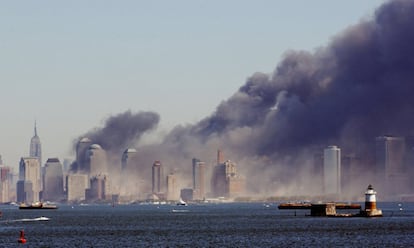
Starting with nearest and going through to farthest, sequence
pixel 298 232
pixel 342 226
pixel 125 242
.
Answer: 1. pixel 125 242
2. pixel 298 232
3. pixel 342 226

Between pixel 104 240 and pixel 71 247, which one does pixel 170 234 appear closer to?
pixel 104 240

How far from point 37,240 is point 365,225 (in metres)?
65.6

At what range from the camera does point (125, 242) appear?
15325 cm

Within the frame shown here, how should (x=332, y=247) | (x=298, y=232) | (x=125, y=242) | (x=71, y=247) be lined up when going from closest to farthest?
1. (x=332, y=247)
2. (x=71, y=247)
3. (x=125, y=242)
4. (x=298, y=232)

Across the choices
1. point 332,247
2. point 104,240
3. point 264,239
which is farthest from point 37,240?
point 332,247

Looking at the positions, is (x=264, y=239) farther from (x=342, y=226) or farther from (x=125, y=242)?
(x=342, y=226)

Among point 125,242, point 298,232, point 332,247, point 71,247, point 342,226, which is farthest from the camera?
point 342,226

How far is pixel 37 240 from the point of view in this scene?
531ft

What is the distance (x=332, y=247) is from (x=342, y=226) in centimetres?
5978

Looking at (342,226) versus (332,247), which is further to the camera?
(342,226)

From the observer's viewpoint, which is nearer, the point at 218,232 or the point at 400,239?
the point at 400,239

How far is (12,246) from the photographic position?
479ft

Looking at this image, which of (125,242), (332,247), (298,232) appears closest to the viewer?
(332,247)

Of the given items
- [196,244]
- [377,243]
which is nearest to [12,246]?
[196,244]
